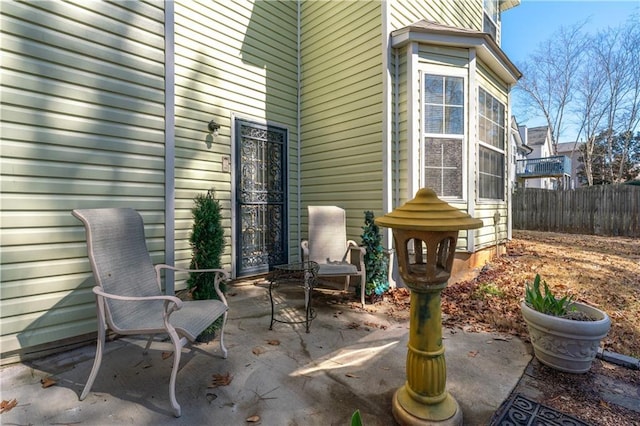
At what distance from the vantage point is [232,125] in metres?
4.40

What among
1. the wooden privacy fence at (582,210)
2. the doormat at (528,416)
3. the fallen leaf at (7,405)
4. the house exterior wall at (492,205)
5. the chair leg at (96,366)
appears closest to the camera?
the doormat at (528,416)

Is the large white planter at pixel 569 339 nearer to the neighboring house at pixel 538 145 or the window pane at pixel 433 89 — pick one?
the window pane at pixel 433 89

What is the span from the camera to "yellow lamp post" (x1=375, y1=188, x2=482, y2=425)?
159cm

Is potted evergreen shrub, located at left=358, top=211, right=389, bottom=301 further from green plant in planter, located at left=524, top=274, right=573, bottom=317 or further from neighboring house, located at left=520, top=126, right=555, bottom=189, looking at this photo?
neighboring house, located at left=520, top=126, right=555, bottom=189

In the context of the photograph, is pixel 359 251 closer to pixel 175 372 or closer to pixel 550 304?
pixel 550 304

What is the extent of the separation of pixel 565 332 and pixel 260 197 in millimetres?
3986

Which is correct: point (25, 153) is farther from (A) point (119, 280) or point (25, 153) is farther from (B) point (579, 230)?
(B) point (579, 230)

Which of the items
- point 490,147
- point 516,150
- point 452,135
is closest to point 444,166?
point 452,135

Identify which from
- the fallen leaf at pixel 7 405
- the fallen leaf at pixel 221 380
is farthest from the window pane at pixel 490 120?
the fallen leaf at pixel 7 405

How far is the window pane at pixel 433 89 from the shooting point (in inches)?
167

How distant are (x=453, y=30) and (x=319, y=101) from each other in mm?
2191

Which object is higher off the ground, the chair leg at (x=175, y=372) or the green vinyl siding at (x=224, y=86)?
the green vinyl siding at (x=224, y=86)

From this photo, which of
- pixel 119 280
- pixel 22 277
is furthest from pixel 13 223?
pixel 119 280

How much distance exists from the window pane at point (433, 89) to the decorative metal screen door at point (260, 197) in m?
2.37
